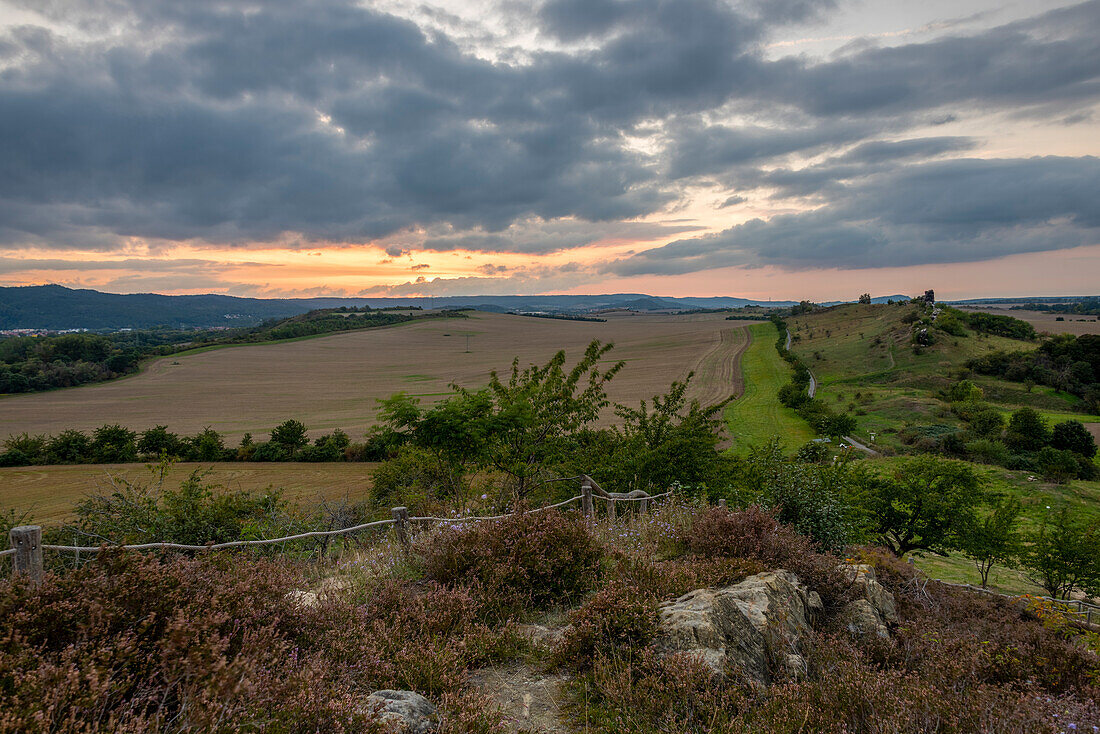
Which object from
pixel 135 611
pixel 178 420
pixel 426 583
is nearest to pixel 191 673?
pixel 135 611

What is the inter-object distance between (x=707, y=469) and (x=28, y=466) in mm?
44800

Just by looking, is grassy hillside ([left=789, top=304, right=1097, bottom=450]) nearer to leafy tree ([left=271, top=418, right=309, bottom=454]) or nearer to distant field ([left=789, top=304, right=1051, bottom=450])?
distant field ([left=789, top=304, right=1051, bottom=450])

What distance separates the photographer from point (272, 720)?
2734 mm

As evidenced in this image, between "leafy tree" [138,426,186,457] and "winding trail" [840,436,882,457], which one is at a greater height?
"leafy tree" [138,426,186,457]

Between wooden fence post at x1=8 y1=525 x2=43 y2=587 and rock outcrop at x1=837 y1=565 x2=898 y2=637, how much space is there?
763 cm

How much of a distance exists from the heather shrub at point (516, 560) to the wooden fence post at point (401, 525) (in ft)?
1.89

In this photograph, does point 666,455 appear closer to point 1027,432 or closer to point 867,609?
point 867,609

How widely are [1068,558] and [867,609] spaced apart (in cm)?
2173

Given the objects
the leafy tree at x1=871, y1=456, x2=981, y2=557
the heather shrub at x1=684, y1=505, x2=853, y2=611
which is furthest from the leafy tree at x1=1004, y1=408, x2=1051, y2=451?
the heather shrub at x1=684, y1=505, x2=853, y2=611

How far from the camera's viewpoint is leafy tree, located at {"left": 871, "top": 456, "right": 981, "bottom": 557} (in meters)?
21.3

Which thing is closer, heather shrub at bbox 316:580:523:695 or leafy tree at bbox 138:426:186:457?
heather shrub at bbox 316:580:523:695

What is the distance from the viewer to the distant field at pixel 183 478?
89.5 feet

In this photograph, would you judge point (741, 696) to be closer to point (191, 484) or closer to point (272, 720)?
point (272, 720)

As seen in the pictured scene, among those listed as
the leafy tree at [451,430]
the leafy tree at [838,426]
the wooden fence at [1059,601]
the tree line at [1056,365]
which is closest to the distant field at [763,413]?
the leafy tree at [838,426]
